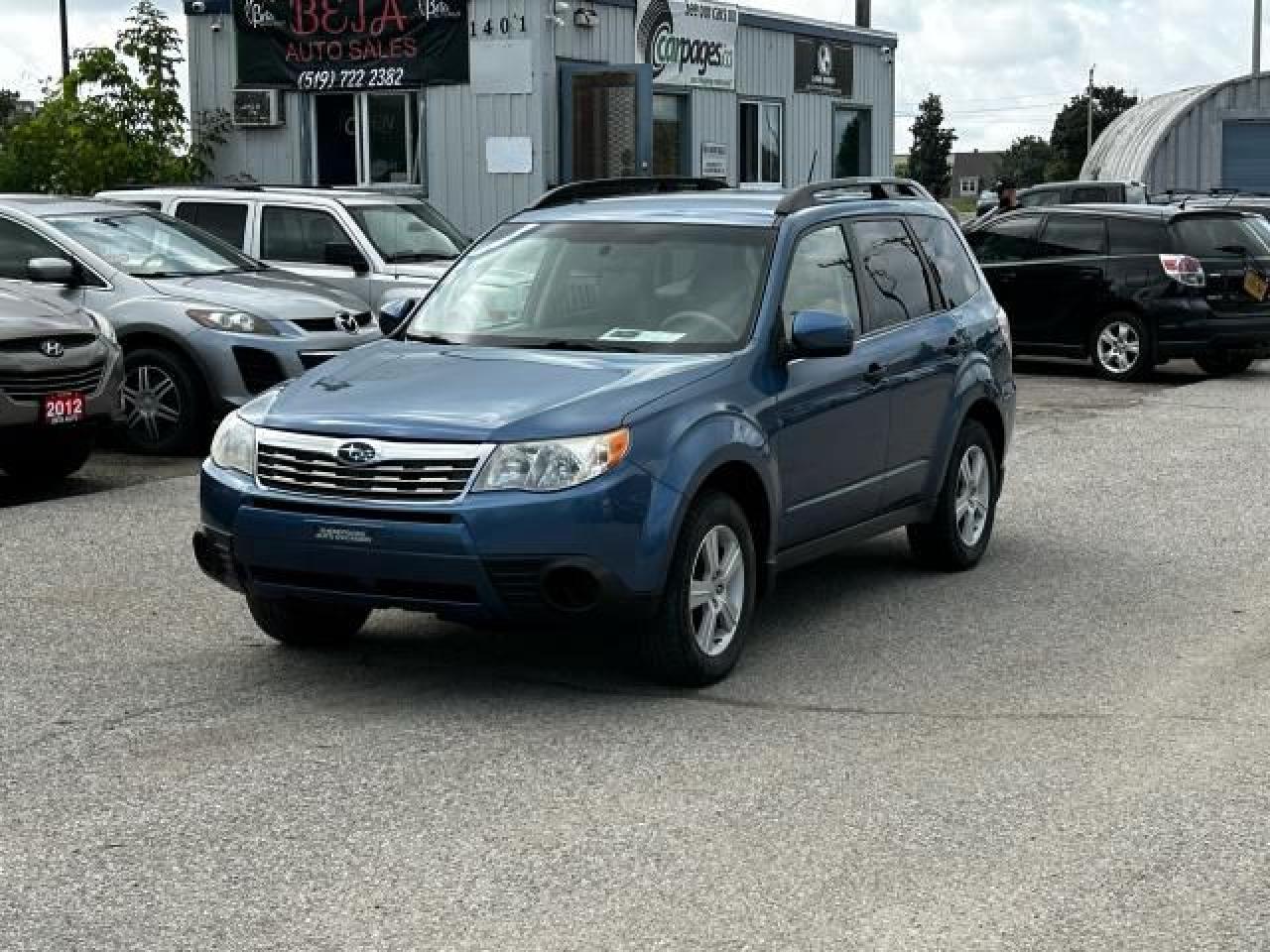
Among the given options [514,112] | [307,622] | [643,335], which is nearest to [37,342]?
[307,622]

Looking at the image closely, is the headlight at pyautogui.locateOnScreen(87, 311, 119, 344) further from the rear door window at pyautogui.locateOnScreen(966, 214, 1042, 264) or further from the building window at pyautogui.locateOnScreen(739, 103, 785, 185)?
the building window at pyautogui.locateOnScreen(739, 103, 785, 185)

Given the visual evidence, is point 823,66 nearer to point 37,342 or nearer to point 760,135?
point 760,135

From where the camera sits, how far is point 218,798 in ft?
18.9

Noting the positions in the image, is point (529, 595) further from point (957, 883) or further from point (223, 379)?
point (223, 379)

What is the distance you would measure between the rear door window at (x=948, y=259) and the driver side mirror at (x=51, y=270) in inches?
242

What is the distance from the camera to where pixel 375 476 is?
6.66 meters

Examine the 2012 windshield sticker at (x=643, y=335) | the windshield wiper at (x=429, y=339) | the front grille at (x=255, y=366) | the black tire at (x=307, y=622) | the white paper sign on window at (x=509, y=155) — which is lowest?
the black tire at (x=307, y=622)

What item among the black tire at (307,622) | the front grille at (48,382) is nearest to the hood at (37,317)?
the front grille at (48,382)

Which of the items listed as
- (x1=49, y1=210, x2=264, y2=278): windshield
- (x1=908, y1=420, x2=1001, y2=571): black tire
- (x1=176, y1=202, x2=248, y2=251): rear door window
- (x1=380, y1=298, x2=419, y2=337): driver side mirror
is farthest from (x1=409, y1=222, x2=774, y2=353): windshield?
(x1=176, y1=202, x2=248, y2=251): rear door window

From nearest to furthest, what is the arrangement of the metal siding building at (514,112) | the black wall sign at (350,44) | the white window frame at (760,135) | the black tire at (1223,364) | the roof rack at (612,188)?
the roof rack at (612,188), the black tire at (1223,364), the metal siding building at (514,112), the black wall sign at (350,44), the white window frame at (760,135)

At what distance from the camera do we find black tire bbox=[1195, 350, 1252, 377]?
65.4 feet

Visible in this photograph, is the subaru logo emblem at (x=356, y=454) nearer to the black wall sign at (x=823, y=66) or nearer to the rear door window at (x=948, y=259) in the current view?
the rear door window at (x=948, y=259)

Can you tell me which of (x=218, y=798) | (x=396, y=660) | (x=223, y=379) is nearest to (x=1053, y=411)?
(x=223, y=379)

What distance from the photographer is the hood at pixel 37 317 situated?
11.4 m
